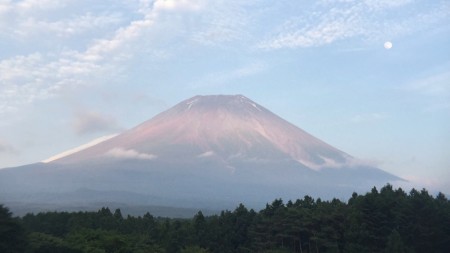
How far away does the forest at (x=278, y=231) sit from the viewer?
25.2 meters

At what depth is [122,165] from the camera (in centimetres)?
14062

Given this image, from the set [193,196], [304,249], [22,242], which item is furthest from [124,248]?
[193,196]

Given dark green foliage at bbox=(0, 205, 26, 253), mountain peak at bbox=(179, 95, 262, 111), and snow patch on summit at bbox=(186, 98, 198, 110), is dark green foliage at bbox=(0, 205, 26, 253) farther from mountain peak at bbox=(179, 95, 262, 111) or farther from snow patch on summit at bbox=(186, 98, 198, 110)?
snow patch on summit at bbox=(186, 98, 198, 110)

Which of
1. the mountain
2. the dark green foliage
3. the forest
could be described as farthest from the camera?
the mountain

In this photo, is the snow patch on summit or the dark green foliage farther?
the snow patch on summit

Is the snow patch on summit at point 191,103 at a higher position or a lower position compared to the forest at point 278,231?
higher

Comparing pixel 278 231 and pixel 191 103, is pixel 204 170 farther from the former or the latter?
pixel 278 231

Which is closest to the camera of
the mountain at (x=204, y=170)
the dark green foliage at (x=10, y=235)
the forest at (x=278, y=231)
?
the dark green foliage at (x=10, y=235)

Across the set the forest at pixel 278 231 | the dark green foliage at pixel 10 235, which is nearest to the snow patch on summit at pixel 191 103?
the forest at pixel 278 231

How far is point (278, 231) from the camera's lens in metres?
31.7

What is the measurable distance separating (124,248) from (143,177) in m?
116

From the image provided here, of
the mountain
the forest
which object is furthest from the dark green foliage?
the mountain

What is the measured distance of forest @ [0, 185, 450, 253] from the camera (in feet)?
82.5

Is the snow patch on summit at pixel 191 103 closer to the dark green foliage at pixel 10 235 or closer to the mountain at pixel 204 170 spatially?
the mountain at pixel 204 170
